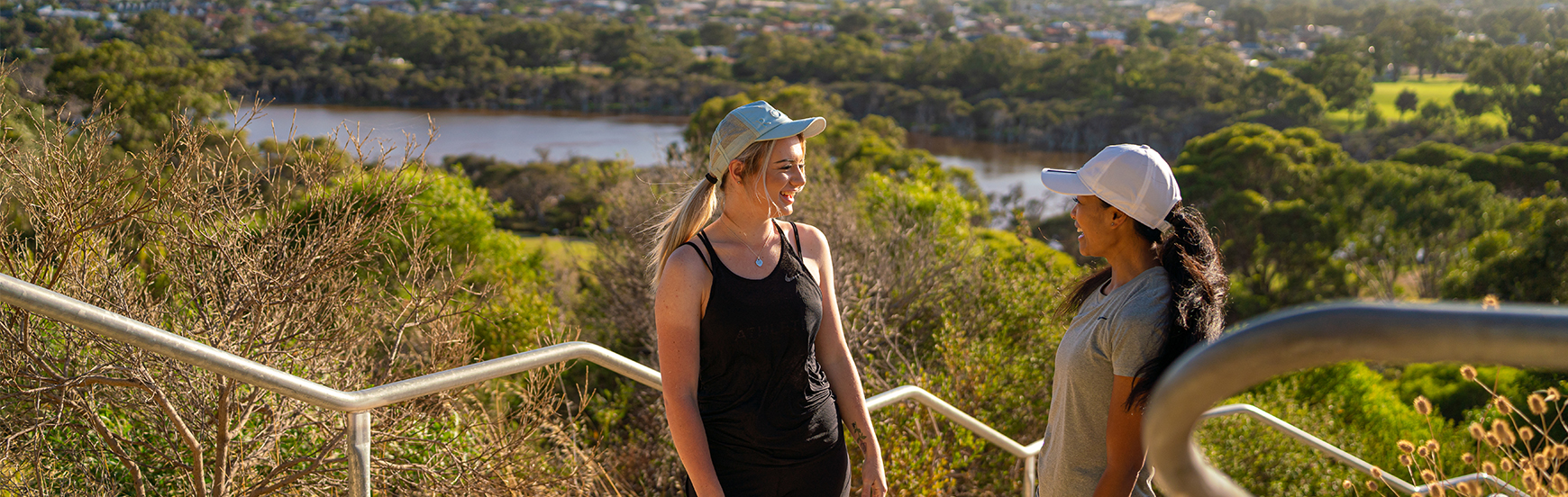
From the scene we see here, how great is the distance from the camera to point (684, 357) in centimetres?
195

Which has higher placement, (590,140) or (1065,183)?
(1065,183)

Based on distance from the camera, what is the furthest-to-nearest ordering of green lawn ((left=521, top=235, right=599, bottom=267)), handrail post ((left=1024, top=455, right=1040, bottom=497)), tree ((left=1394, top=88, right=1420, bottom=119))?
tree ((left=1394, top=88, right=1420, bottom=119)) < green lawn ((left=521, top=235, right=599, bottom=267)) < handrail post ((left=1024, top=455, right=1040, bottom=497))

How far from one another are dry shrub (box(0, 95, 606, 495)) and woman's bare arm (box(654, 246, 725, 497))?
1696 millimetres

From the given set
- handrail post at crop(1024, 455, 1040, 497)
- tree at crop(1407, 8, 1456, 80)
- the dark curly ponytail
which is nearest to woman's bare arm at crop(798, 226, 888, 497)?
the dark curly ponytail

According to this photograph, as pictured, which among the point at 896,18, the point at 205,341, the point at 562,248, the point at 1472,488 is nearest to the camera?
the point at 1472,488

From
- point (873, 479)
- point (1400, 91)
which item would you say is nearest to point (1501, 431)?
point (873, 479)

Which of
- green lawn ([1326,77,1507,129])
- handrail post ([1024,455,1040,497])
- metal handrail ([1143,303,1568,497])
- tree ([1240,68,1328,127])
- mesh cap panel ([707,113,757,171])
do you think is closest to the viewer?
Result: metal handrail ([1143,303,1568,497])

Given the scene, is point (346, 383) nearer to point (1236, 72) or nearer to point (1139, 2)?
point (1236, 72)

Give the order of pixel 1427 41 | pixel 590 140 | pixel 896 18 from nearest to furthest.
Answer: pixel 590 140 < pixel 1427 41 < pixel 896 18

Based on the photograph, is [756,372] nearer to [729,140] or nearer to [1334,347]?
[729,140]

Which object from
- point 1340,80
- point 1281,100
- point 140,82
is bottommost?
point 1281,100

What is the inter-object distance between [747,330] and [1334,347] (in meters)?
1.46

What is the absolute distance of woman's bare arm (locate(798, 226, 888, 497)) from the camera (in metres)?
2.19

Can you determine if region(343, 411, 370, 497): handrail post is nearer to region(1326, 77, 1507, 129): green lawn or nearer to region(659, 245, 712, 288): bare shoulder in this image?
region(659, 245, 712, 288): bare shoulder
